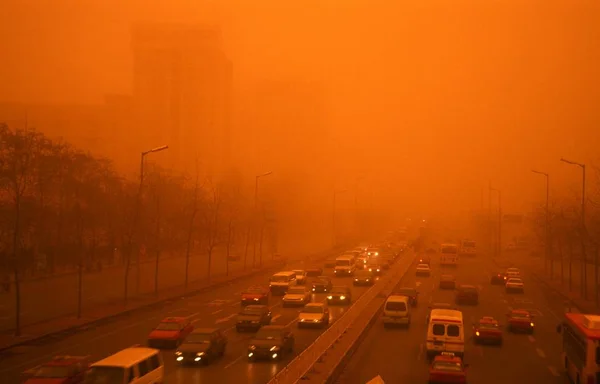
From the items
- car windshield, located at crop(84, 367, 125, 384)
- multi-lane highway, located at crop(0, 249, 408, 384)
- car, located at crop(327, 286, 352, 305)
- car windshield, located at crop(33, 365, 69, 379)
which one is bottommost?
multi-lane highway, located at crop(0, 249, 408, 384)

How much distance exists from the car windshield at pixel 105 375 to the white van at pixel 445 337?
7.90 metres

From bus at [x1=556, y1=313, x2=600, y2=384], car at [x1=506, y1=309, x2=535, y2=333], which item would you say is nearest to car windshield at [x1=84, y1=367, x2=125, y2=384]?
bus at [x1=556, y1=313, x2=600, y2=384]

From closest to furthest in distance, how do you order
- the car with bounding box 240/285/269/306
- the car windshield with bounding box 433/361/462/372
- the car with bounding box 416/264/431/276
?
1. the car windshield with bounding box 433/361/462/372
2. the car with bounding box 240/285/269/306
3. the car with bounding box 416/264/431/276

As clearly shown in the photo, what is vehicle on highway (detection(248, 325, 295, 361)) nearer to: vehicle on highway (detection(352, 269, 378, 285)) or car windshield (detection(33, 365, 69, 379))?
car windshield (detection(33, 365, 69, 379))

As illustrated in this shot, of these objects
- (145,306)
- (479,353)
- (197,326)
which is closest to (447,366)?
(479,353)

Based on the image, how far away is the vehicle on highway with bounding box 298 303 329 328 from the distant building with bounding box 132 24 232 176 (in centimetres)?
3986

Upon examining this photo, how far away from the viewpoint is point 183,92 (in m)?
66.8

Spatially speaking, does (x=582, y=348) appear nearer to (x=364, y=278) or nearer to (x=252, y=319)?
(x=252, y=319)

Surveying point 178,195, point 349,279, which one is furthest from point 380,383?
point 178,195

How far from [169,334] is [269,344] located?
125 inches

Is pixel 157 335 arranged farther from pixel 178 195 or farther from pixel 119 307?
pixel 178 195

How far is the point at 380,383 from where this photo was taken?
7.02 m

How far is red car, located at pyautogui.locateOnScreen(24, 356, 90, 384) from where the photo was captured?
11.3 meters

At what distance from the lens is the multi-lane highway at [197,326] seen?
13488mm
